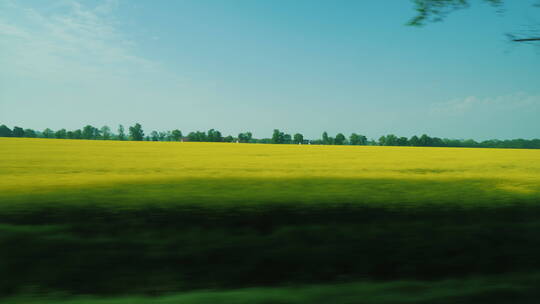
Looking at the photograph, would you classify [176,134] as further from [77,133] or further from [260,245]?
[260,245]

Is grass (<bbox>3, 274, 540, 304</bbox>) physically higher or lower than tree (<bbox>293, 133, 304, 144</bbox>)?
lower

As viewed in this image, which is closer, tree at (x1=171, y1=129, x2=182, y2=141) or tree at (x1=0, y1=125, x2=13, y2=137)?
tree at (x1=0, y1=125, x2=13, y2=137)

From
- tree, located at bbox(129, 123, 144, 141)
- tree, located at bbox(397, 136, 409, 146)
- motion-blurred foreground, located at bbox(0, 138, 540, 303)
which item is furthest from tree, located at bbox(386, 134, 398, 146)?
motion-blurred foreground, located at bbox(0, 138, 540, 303)

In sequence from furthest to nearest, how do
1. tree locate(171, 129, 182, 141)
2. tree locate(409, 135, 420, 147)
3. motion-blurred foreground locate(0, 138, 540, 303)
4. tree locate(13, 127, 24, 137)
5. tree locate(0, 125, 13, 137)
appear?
tree locate(171, 129, 182, 141) → tree locate(409, 135, 420, 147) → tree locate(13, 127, 24, 137) → tree locate(0, 125, 13, 137) → motion-blurred foreground locate(0, 138, 540, 303)

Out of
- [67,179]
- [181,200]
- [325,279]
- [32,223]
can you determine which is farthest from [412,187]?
[67,179]

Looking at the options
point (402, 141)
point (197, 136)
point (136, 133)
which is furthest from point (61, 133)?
point (402, 141)

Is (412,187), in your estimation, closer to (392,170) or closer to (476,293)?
(392,170)

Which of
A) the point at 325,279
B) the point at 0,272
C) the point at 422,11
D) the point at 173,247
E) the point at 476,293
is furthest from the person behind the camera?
the point at 422,11

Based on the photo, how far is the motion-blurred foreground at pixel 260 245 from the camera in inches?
156

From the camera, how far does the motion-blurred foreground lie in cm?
396

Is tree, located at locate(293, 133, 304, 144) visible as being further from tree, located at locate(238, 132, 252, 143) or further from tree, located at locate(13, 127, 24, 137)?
tree, located at locate(13, 127, 24, 137)

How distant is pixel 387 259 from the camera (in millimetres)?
5602

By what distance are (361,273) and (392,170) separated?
10022 millimetres

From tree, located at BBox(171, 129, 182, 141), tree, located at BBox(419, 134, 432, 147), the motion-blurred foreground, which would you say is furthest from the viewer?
tree, located at BBox(171, 129, 182, 141)
